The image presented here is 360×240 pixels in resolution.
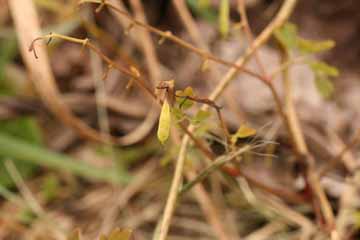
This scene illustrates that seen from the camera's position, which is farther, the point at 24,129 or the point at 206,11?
the point at 24,129

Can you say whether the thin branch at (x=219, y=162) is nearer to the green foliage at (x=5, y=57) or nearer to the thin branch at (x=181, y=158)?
the thin branch at (x=181, y=158)

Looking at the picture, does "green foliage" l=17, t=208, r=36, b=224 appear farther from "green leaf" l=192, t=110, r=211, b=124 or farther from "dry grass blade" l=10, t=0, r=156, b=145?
"green leaf" l=192, t=110, r=211, b=124

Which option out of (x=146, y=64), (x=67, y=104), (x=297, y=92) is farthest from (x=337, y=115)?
(x=67, y=104)

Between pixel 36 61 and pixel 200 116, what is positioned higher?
pixel 36 61

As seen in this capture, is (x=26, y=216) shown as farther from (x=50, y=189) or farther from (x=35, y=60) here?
(x=35, y=60)

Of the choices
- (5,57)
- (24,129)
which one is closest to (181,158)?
(24,129)

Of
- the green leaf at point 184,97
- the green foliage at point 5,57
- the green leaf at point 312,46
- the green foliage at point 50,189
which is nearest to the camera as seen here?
the green leaf at point 184,97

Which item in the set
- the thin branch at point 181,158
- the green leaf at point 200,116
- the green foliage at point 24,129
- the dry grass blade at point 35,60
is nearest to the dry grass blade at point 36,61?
the dry grass blade at point 35,60

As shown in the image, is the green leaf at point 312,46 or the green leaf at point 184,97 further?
the green leaf at point 312,46

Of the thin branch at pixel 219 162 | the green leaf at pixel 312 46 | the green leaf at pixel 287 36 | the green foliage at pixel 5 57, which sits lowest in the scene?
the thin branch at pixel 219 162
